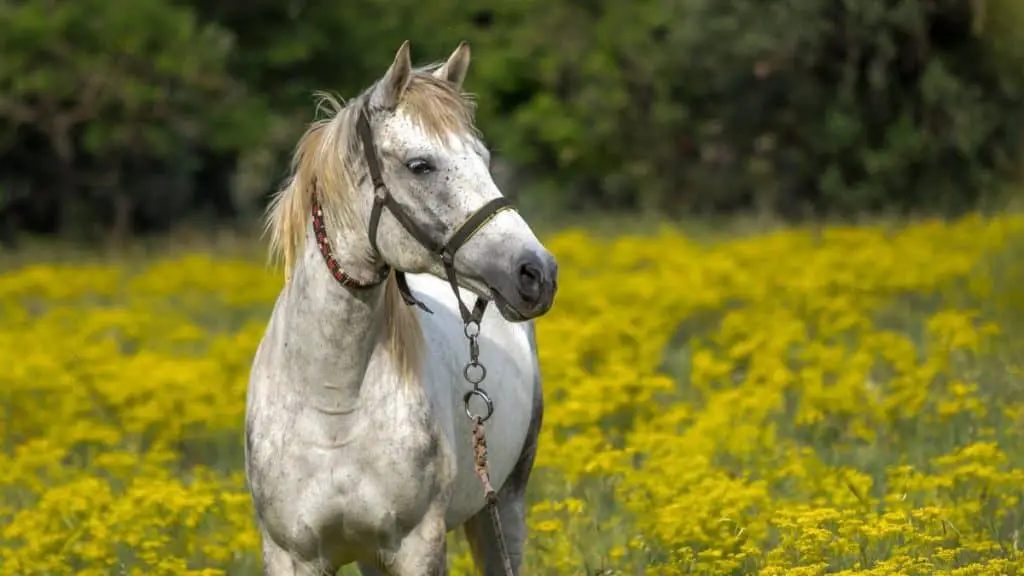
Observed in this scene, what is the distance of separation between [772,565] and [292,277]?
1.91m

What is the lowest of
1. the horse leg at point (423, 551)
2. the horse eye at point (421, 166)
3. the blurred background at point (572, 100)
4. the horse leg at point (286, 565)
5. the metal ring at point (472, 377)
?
the blurred background at point (572, 100)

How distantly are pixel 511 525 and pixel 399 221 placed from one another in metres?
1.89

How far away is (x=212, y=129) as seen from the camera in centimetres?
3094

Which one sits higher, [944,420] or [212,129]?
[944,420]

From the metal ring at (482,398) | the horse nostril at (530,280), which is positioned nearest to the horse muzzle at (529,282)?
the horse nostril at (530,280)

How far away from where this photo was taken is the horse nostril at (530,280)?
4.29 metres

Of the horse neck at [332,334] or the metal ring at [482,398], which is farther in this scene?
the metal ring at [482,398]

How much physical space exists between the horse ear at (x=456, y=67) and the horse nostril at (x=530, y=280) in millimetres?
728

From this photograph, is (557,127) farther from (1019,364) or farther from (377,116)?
(377,116)

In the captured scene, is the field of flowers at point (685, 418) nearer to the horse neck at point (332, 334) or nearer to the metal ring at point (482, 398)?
the metal ring at point (482, 398)

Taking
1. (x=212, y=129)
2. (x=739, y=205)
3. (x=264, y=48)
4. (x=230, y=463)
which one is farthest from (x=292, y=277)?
(x=264, y=48)

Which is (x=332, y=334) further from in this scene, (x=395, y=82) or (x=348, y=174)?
(x=395, y=82)

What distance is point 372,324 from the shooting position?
15.5ft

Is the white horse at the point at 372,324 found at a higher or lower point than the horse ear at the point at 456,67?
lower
